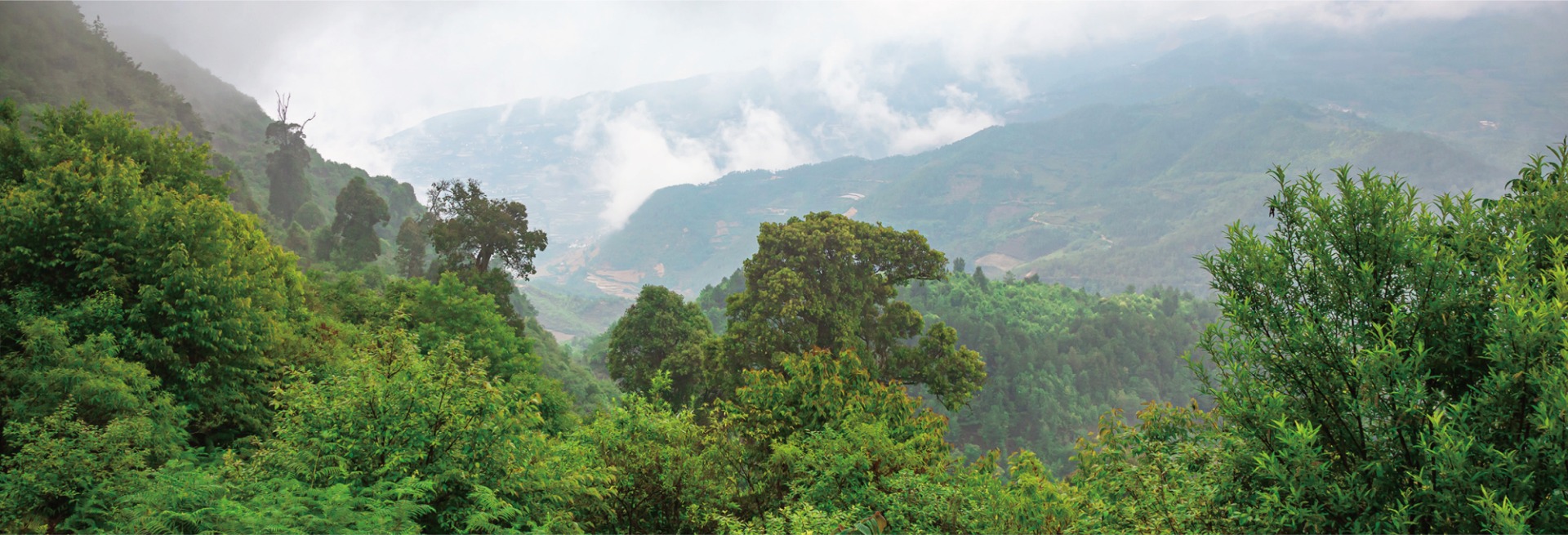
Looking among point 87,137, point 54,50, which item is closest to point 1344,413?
point 87,137

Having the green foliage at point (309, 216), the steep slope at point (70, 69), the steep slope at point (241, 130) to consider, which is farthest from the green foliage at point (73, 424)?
the steep slope at point (241, 130)

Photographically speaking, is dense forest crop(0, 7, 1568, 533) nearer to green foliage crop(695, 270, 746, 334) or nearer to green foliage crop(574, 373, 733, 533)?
green foliage crop(574, 373, 733, 533)

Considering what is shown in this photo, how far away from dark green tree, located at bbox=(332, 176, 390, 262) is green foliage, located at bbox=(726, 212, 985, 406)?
33.5 metres

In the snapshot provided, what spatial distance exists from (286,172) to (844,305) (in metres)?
55.2

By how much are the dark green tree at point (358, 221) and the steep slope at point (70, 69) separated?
44.6 ft

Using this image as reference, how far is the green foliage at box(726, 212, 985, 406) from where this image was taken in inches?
826

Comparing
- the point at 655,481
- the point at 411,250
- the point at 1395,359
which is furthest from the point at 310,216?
the point at 1395,359

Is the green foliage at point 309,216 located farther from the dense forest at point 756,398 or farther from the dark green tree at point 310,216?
the dense forest at point 756,398

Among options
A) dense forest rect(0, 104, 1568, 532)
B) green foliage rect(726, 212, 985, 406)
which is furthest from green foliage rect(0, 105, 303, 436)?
green foliage rect(726, 212, 985, 406)

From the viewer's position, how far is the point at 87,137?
14562mm

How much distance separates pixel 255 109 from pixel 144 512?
98.9 meters

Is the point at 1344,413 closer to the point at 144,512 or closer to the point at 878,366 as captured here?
the point at 144,512

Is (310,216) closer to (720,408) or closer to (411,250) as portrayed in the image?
(411,250)

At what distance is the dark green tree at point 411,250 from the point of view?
148ft
